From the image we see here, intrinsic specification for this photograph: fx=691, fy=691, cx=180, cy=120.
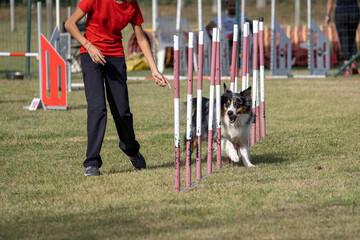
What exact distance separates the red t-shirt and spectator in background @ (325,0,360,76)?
34.1 ft

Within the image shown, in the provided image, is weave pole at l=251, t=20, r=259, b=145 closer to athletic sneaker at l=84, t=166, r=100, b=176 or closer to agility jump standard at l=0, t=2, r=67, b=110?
athletic sneaker at l=84, t=166, r=100, b=176

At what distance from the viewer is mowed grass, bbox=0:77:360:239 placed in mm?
4277

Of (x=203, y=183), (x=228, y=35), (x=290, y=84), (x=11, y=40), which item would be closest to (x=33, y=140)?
(x=203, y=183)

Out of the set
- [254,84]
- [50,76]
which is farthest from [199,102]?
[50,76]

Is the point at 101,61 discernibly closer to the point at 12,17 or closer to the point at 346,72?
the point at 346,72

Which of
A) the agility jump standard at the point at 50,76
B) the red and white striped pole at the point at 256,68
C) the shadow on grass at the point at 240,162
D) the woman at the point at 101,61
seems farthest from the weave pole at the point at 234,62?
the agility jump standard at the point at 50,76

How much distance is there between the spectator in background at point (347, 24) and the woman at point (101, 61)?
1028 centimetres

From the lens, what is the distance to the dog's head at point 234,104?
6.34 meters

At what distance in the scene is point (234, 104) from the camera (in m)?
6.35

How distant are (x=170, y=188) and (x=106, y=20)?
154cm

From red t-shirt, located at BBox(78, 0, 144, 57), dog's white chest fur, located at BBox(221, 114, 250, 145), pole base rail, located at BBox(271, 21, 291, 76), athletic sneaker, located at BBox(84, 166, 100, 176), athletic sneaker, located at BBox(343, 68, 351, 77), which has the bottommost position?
athletic sneaker, located at BBox(84, 166, 100, 176)

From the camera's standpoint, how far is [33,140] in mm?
8352

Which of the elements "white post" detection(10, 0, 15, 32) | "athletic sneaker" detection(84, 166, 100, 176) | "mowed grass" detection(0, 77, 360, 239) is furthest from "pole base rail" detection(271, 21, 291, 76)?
"white post" detection(10, 0, 15, 32)

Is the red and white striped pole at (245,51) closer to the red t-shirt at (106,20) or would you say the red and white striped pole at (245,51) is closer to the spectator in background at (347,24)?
the red t-shirt at (106,20)
